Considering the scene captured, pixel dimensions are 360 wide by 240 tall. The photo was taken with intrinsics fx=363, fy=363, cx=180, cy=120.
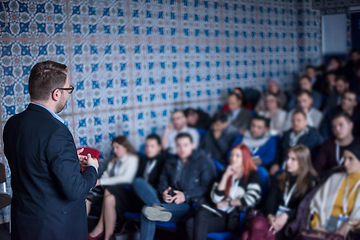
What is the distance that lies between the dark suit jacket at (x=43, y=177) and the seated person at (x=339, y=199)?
5.27 ft

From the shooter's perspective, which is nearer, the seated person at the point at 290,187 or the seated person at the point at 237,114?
the seated person at the point at 290,187

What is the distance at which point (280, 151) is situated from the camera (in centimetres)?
333

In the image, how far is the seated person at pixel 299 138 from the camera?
3.11 metres

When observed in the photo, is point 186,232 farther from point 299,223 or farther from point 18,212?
point 18,212

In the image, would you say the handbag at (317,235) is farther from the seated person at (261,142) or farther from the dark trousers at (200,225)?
the seated person at (261,142)

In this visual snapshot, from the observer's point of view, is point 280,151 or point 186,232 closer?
point 186,232

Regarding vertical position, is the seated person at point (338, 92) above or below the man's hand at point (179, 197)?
above

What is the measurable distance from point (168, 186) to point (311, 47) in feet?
4.96

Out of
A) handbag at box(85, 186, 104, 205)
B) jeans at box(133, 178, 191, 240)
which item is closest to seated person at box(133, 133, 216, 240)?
jeans at box(133, 178, 191, 240)

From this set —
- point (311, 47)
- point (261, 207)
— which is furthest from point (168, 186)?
point (311, 47)

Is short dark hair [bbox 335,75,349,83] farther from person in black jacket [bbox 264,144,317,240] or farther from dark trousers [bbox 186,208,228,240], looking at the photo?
dark trousers [bbox 186,208,228,240]

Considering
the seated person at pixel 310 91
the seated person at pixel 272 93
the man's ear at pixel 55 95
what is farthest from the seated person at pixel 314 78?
the man's ear at pixel 55 95

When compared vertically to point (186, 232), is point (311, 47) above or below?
above

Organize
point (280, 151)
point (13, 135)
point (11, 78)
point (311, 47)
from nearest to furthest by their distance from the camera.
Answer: point (13, 135) < point (11, 78) < point (311, 47) < point (280, 151)
